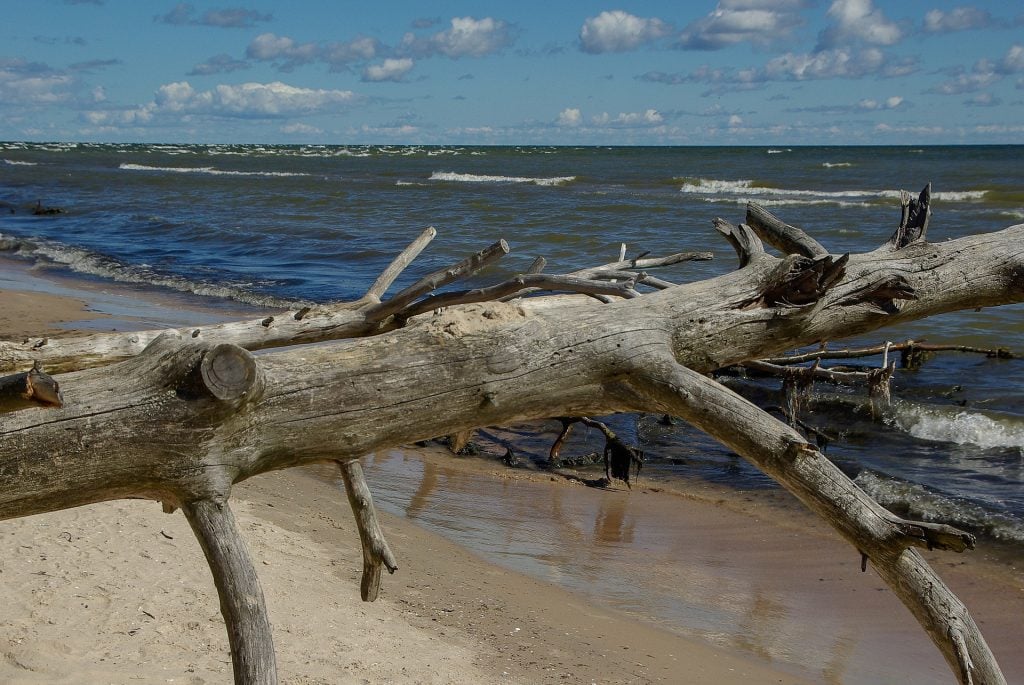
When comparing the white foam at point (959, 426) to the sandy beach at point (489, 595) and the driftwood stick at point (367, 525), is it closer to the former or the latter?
the sandy beach at point (489, 595)

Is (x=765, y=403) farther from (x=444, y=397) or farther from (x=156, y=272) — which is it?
(x=156, y=272)

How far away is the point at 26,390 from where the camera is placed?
5.47 ft

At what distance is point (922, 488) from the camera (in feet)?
23.7

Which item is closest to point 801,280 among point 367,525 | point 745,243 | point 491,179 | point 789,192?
point 745,243

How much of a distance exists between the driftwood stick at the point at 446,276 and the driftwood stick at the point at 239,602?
2.97 ft

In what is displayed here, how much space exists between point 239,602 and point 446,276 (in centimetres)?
117

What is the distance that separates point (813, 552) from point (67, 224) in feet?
75.4

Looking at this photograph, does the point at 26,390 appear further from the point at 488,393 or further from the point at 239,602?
the point at 488,393

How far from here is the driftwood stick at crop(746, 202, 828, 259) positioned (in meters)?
2.88

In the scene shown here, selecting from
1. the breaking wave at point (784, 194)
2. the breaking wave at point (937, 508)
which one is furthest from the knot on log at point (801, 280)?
the breaking wave at point (784, 194)

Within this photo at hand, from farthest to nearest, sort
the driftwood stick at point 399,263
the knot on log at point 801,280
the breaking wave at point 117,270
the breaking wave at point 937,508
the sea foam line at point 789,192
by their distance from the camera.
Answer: the sea foam line at point 789,192
the breaking wave at point 117,270
the breaking wave at point 937,508
the driftwood stick at point 399,263
the knot on log at point 801,280

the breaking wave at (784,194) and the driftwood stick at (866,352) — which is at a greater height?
the breaking wave at (784,194)

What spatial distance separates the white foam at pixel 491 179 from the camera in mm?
46250

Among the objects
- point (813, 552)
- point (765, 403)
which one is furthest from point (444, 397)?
point (765, 403)
